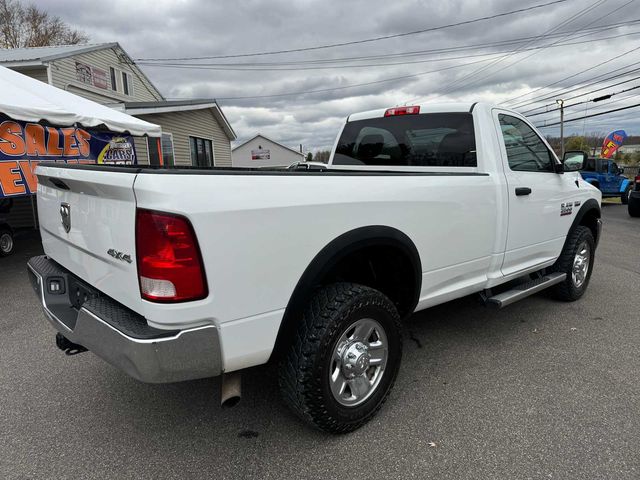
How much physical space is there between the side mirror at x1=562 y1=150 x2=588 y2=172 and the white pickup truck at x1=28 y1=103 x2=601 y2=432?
818 millimetres

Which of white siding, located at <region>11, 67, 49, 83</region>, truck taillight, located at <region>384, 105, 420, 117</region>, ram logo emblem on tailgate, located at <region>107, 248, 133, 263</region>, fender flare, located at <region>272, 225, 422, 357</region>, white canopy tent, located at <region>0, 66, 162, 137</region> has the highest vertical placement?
white siding, located at <region>11, 67, 49, 83</region>

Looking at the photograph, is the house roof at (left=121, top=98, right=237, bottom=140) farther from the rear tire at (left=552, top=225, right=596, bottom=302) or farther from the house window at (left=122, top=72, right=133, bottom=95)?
the rear tire at (left=552, top=225, right=596, bottom=302)

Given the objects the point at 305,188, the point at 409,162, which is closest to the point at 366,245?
the point at 305,188

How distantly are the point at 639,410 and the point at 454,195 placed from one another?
1724 millimetres

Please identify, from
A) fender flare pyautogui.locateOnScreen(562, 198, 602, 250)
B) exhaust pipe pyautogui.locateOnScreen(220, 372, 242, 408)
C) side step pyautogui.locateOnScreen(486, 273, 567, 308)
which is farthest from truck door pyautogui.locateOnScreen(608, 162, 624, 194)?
exhaust pipe pyautogui.locateOnScreen(220, 372, 242, 408)

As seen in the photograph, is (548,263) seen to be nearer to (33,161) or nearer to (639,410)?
(639,410)

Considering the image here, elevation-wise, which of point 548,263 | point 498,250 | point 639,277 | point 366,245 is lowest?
point 639,277

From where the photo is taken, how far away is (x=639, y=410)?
2691 millimetres

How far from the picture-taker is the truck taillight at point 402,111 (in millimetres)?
3840

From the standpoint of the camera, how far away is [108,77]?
1900cm

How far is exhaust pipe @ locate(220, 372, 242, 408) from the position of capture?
208 cm

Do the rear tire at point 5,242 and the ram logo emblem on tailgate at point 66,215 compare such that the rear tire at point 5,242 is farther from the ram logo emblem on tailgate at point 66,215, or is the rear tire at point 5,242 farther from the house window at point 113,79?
the house window at point 113,79

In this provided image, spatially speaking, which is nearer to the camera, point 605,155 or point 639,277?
point 639,277

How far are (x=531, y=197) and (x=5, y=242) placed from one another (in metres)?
8.12
